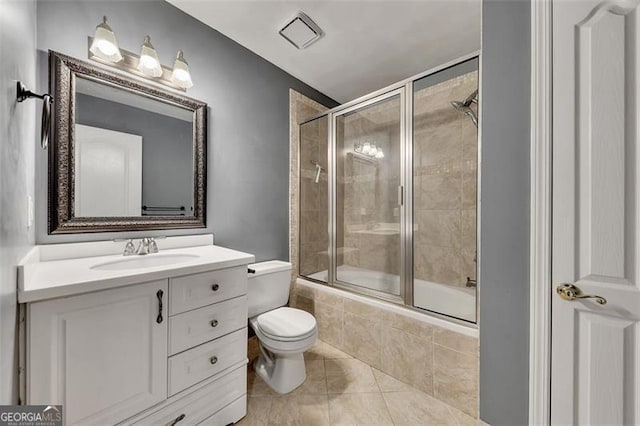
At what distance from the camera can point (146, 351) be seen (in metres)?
1.02

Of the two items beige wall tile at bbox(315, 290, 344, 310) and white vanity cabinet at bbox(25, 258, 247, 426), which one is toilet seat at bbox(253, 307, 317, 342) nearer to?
white vanity cabinet at bbox(25, 258, 247, 426)

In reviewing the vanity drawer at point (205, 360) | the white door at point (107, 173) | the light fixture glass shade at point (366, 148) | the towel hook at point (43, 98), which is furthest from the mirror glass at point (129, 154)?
the light fixture glass shade at point (366, 148)

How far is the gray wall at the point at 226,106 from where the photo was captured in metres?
1.26

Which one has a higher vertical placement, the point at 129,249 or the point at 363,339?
the point at 129,249

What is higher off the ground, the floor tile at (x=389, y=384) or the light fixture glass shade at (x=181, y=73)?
the light fixture glass shade at (x=181, y=73)

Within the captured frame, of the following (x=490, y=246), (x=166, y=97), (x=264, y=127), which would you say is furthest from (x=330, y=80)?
(x=490, y=246)

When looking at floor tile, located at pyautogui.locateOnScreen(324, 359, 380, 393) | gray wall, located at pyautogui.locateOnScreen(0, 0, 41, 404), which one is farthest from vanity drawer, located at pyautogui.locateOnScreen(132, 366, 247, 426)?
floor tile, located at pyautogui.locateOnScreen(324, 359, 380, 393)

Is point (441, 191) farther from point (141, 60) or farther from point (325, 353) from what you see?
point (141, 60)

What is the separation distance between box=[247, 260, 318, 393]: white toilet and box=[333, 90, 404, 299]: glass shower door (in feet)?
1.93

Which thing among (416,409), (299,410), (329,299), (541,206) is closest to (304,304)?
(329,299)

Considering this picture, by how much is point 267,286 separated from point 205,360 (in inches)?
26.4

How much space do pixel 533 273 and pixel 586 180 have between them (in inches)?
13.0

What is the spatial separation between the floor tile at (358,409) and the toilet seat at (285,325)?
424 millimetres

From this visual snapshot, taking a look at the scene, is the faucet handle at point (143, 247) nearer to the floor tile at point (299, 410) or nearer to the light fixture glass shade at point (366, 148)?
the floor tile at point (299, 410)
